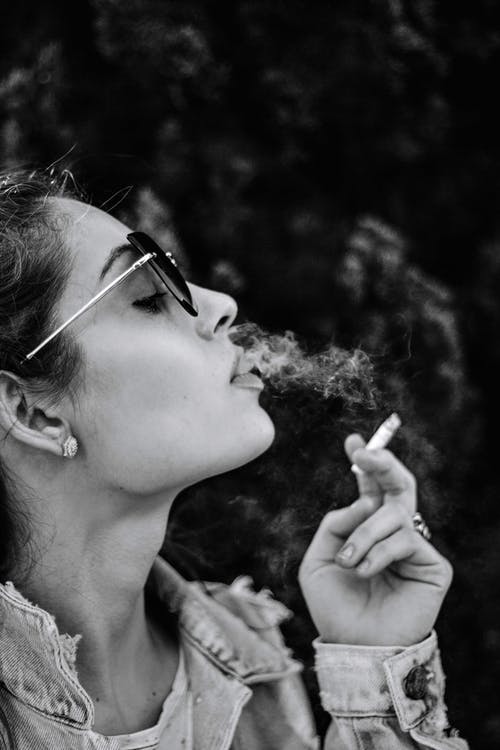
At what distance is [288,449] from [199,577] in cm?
49

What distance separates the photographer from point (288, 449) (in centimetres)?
244

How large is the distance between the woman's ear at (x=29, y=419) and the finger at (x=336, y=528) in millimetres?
661

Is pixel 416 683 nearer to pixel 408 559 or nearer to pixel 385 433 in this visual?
pixel 408 559

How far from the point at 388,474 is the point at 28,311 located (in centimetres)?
87

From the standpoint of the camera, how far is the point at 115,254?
5.62 feet

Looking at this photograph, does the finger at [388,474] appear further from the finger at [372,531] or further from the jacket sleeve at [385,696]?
the jacket sleeve at [385,696]

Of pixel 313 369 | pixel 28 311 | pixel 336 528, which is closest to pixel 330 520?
pixel 336 528

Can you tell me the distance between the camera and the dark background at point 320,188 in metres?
2.38

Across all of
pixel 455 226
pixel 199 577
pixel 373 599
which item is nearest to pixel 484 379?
pixel 455 226

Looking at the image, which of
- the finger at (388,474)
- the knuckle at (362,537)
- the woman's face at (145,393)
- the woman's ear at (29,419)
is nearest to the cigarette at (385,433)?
the finger at (388,474)

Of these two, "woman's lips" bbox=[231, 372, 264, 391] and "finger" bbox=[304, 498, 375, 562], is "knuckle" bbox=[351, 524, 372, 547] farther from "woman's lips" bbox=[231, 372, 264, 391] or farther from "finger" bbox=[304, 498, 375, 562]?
"woman's lips" bbox=[231, 372, 264, 391]

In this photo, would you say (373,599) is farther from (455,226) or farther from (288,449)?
(455,226)

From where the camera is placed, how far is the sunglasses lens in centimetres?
170

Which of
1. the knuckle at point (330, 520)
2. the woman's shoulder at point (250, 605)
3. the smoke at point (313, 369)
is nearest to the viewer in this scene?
the knuckle at point (330, 520)
